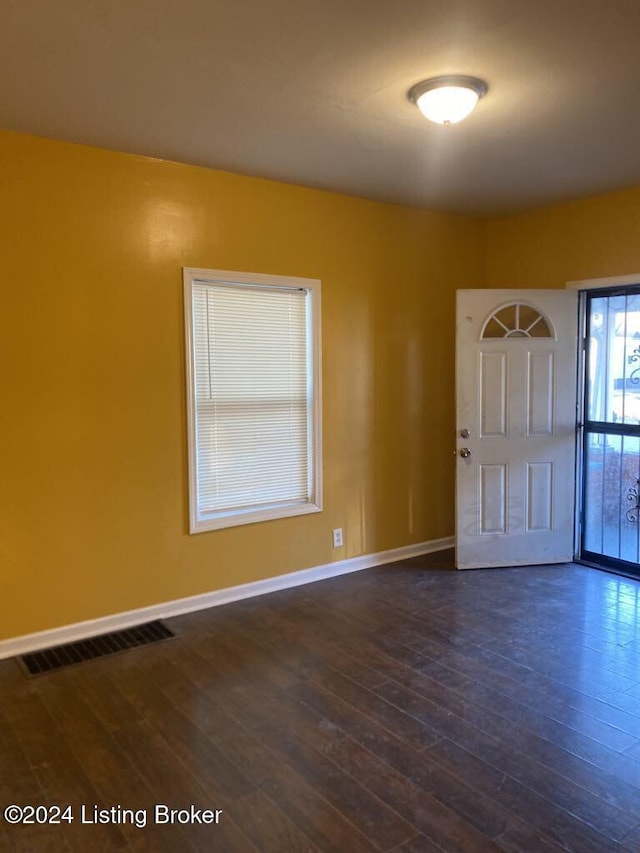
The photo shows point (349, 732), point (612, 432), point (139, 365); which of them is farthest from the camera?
point (612, 432)

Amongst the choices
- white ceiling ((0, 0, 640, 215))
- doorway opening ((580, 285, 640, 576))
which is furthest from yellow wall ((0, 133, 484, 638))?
doorway opening ((580, 285, 640, 576))

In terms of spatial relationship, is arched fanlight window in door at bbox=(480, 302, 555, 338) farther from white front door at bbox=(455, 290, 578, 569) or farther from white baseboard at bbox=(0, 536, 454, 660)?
white baseboard at bbox=(0, 536, 454, 660)

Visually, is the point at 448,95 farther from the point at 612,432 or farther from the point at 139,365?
the point at 612,432

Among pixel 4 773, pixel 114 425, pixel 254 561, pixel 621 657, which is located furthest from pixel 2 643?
pixel 621 657

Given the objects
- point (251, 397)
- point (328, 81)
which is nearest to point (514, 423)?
point (251, 397)

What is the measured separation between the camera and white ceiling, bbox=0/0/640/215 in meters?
2.09

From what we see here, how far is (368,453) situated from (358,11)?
2.97 m

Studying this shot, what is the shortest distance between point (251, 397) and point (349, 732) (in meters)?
2.12

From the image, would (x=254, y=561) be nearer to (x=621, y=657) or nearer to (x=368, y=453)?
(x=368, y=453)

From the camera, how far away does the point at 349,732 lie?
2.53 meters

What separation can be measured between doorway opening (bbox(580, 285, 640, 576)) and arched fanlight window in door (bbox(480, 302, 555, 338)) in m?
0.34

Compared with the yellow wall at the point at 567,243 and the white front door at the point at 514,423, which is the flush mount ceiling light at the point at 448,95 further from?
the yellow wall at the point at 567,243

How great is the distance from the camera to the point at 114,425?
11.3 feet

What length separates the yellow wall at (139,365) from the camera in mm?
3186
